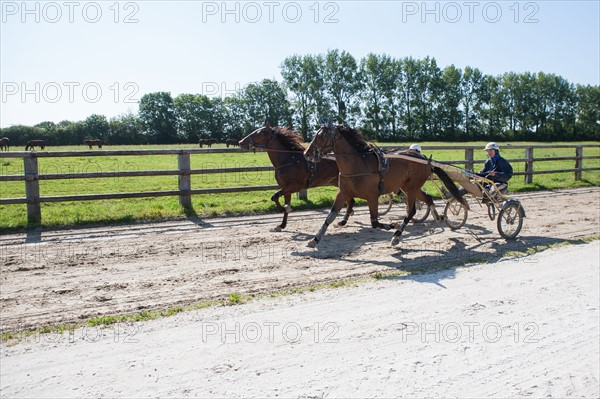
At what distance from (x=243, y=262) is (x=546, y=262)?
4495 millimetres

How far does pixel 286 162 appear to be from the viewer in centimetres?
1015

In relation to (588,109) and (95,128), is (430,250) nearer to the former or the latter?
(95,128)

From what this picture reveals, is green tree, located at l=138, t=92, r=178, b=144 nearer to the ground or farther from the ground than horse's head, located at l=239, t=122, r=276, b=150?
farther from the ground

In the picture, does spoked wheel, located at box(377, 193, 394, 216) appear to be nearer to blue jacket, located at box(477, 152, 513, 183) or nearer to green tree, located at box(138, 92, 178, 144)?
blue jacket, located at box(477, 152, 513, 183)

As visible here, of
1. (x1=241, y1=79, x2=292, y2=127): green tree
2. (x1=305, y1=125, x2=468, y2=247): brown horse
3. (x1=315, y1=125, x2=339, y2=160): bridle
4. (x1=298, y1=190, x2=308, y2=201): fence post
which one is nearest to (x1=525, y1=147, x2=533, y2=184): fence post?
(x1=298, y1=190, x2=308, y2=201): fence post

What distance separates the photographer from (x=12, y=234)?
9367mm

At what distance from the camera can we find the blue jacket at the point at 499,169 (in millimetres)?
9719

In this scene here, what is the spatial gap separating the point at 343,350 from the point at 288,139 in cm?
649

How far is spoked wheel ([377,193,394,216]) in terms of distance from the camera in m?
11.5

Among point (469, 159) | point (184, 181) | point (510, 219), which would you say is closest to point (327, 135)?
point (510, 219)

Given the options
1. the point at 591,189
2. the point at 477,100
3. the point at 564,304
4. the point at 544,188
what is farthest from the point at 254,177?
the point at 477,100

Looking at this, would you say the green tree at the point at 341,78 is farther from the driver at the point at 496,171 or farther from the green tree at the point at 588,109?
the driver at the point at 496,171

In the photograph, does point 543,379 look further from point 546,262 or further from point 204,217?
point 204,217

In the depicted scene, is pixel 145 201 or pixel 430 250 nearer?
pixel 430 250
